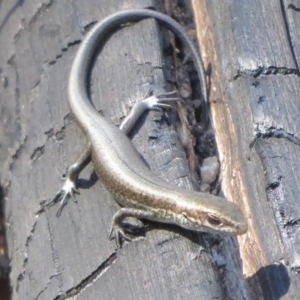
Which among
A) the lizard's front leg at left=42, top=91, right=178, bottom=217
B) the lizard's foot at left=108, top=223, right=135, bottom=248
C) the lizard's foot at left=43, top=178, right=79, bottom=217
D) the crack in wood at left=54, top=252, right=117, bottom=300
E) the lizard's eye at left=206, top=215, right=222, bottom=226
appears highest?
the lizard's front leg at left=42, top=91, right=178, bottom=217

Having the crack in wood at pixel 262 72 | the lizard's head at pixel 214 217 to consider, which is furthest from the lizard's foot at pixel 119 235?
the crack in wood at pixel 262 72

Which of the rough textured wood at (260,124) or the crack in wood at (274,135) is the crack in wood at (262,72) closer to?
the rough textured wood at (260,124)

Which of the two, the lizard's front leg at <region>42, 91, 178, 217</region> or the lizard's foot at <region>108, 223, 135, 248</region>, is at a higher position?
the lizard's front leg at <region>42, 91, 178, 217</region>

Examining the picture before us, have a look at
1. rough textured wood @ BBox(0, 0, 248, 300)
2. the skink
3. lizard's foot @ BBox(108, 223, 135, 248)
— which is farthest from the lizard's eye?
lizard's foot @ BBox(108, 223, 135, 248)

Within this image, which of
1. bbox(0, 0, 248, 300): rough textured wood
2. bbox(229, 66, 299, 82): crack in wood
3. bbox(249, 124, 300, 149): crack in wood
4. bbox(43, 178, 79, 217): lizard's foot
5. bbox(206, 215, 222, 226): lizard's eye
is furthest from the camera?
Result: bbox(229, 66, 299, 82): crack in wood

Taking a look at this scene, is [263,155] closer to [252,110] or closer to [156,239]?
[252,110]

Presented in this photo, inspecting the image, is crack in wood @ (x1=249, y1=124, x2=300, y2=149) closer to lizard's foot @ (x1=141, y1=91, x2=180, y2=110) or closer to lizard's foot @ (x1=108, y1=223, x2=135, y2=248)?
lizard's foot @ (x1=141, y1=91, x2=180, y2=110)

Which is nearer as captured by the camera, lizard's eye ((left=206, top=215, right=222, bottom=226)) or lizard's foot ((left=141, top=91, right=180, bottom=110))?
lizard's eye ((left=206, top=215, right=222, bottom=226))
